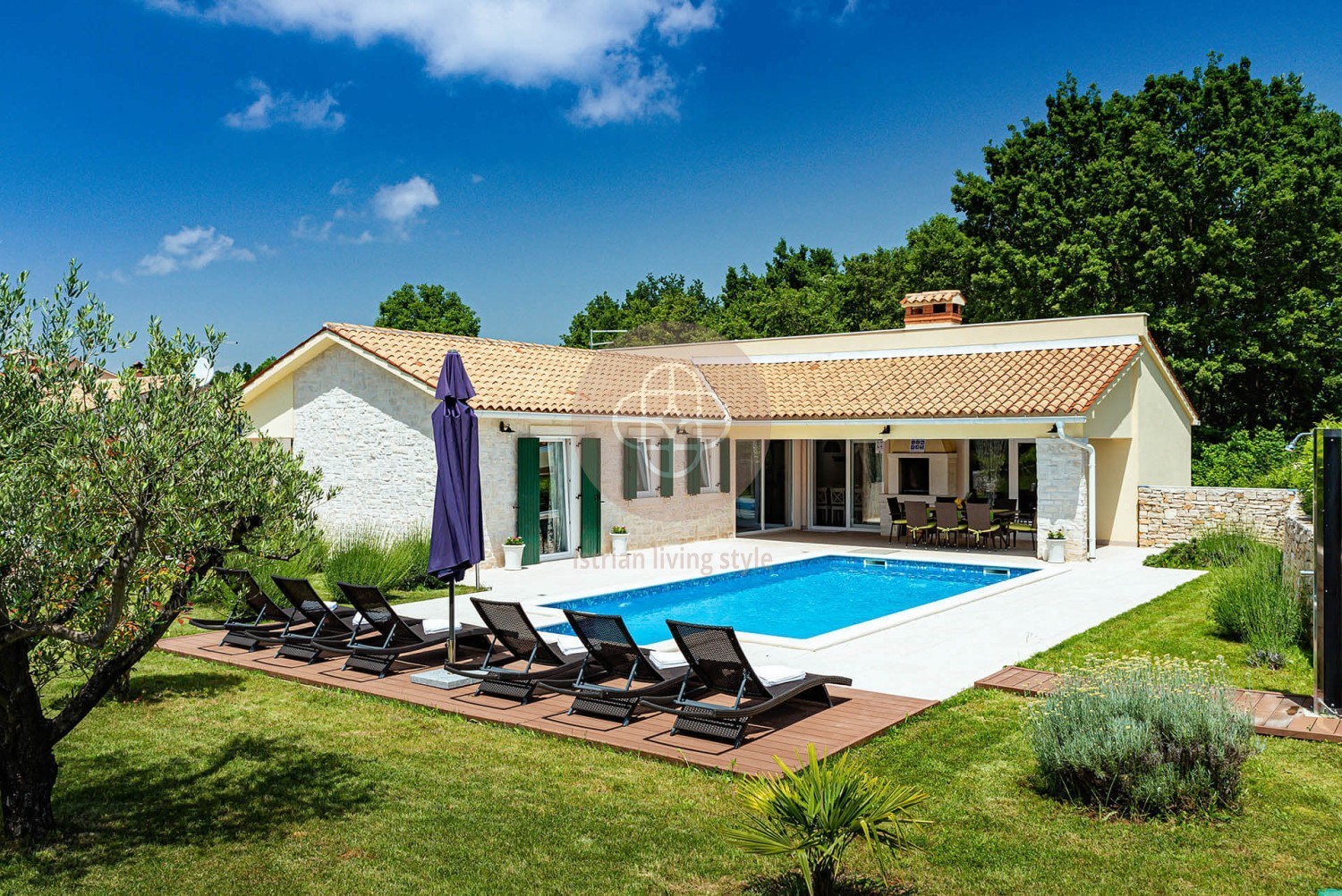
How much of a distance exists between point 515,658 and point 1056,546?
12762 mm

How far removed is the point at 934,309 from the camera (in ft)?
88.8

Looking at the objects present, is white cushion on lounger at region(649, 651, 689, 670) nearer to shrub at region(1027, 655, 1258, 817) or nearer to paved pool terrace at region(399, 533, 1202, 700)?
paved pool terrace at region(399, 533, 1202, 700)

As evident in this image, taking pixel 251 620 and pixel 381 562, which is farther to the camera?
pixel 381 562

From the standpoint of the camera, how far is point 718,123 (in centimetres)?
4441

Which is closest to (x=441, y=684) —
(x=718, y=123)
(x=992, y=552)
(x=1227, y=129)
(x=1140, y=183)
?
(x=992, y=552)

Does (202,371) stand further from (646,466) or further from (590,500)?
(646,466)

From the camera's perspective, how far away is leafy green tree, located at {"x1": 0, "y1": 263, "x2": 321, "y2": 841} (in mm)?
4820

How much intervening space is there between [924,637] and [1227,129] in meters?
28.9

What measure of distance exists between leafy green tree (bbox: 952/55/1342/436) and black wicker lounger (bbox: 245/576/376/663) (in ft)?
97.7

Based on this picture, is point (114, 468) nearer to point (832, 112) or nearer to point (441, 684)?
point (441, 684)

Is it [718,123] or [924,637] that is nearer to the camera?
[924,637]

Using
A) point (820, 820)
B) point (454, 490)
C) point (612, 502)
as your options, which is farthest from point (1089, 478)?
point (820, 820)

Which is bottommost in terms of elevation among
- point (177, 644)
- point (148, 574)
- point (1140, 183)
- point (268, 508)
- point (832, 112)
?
point (177, 644)

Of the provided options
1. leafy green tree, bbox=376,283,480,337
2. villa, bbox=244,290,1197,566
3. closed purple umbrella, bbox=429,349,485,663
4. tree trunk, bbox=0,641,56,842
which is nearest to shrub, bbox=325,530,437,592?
villa, bbox=244,290,1197,566
